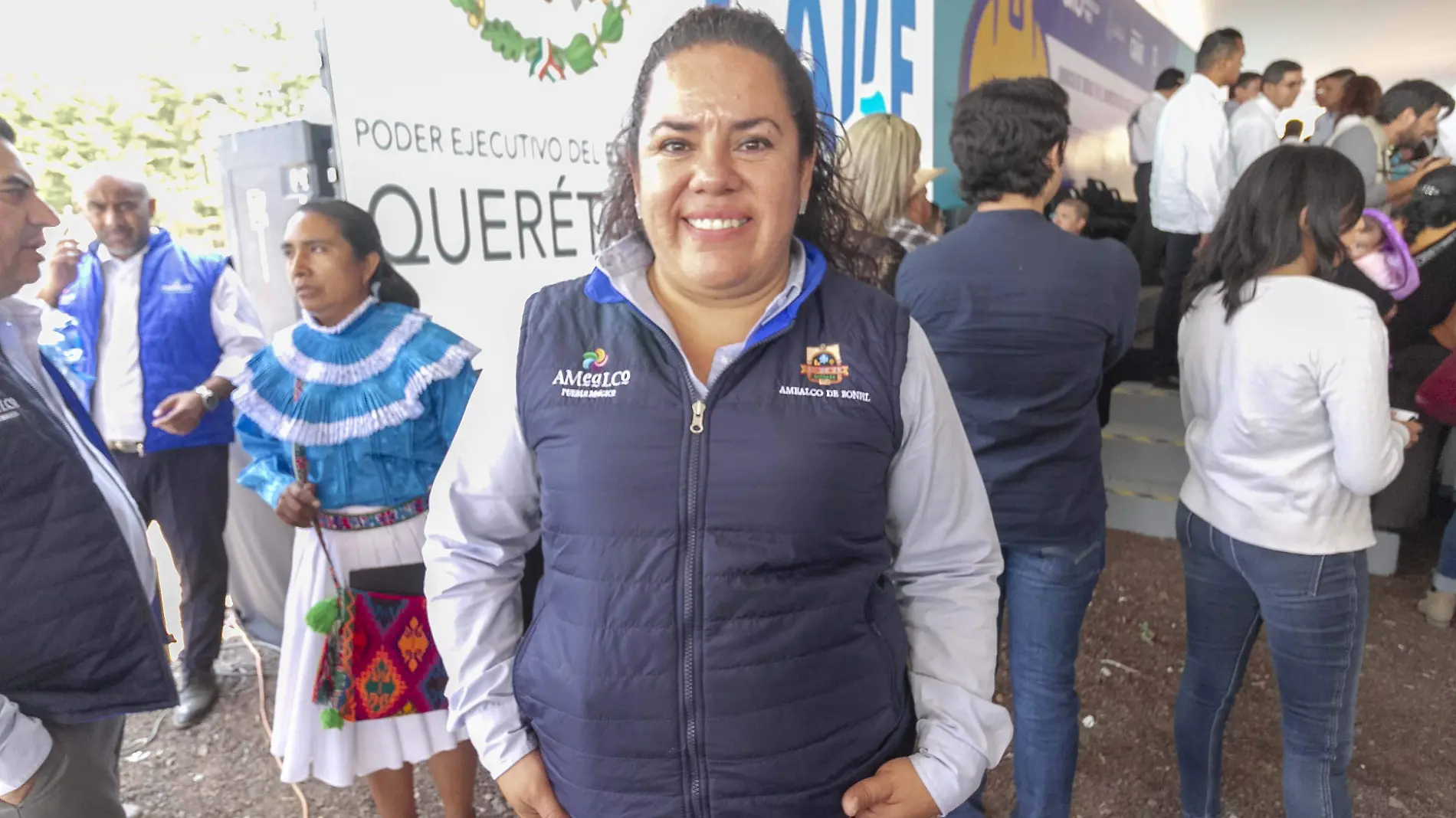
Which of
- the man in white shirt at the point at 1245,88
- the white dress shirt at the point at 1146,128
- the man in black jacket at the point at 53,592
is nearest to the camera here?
the man in black jacket at the point at 53,592

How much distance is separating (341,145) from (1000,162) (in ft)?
4.88

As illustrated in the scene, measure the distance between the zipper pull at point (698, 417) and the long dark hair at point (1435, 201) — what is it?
349 cm

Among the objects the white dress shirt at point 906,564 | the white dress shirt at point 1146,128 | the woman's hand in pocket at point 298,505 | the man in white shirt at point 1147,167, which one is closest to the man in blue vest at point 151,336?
the woman's hand in pocket at point 298,505

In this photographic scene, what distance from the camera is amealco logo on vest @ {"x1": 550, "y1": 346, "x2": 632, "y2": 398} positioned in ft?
3.26

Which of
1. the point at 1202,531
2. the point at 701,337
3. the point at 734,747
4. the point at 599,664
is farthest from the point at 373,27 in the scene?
the point at 1202,531

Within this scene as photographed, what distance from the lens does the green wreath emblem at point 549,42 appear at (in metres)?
2.24

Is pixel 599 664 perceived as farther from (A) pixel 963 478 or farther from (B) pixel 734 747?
(A) pixel 963 478

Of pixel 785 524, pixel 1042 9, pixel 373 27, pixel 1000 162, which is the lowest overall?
pixel 785 524

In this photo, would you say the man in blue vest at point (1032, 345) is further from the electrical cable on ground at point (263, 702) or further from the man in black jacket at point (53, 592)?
the electrical cable on ground at point (263, 702)

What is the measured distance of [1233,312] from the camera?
1614 millimetres

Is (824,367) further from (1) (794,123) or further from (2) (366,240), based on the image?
(2) (366,240)

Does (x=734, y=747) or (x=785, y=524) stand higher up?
(x=785, y=524)

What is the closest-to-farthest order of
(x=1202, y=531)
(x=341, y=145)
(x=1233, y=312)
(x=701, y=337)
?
1. (x=701, y=337)
2. (x=1233, y=312)
3. (x=1202, y=531)
4. (x=341, y=145)

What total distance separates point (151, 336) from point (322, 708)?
5.08ft
